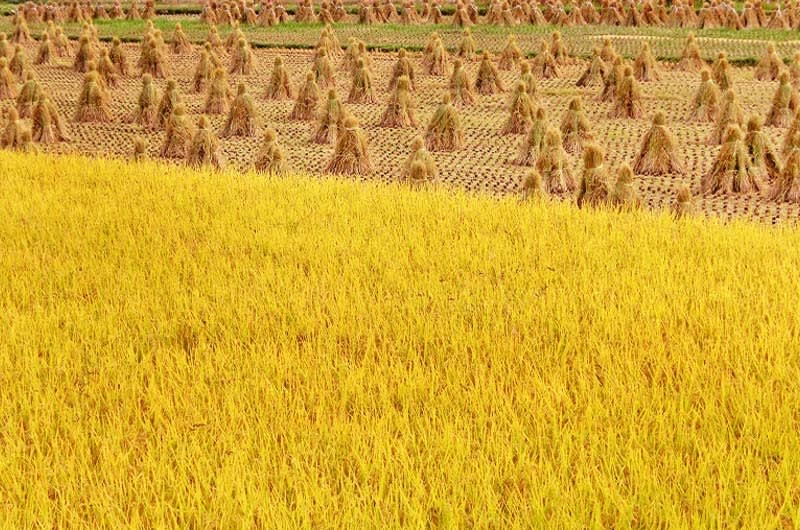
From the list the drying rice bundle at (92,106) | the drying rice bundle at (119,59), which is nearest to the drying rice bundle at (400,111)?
the drying rice bundle at (92,106)

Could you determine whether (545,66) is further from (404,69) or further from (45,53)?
(45,53)

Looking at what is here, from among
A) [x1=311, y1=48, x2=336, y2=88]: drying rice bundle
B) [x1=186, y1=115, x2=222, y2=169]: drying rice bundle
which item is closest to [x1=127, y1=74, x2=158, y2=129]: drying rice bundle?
[x1=186, y1=115, x2=222, y2=169]: drying rice bundle

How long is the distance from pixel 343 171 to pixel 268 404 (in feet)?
22.1

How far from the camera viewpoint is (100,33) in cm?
2219

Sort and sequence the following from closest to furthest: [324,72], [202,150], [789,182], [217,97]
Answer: [789,182] < [202,150] < [217,97] < [324,72]

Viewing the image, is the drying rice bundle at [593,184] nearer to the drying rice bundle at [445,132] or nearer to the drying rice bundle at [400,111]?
the drying rice bundle at [445,132]

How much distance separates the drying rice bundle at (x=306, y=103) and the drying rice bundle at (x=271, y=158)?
3270 millimetres

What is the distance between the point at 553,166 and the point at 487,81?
5.73 m

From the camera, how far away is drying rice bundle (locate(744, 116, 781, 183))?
9508 mm

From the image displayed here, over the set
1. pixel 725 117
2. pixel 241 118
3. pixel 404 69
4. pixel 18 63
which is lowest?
pixel 241 118

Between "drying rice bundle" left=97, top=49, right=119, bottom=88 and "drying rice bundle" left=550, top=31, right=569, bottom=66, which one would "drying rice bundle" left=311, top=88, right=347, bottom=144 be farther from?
"drying rice bundle" left=550, top=31, right=569, bottom=66

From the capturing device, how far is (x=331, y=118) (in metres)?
11.9

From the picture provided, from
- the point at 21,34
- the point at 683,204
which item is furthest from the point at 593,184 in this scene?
the point at 21,34

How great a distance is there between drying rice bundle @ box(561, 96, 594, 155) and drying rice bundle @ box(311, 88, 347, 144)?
2624 mm
